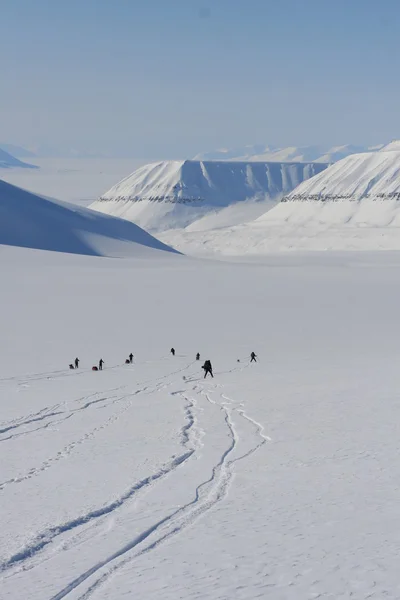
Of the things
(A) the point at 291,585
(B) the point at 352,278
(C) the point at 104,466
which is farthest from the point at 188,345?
(B) the point at 352,278

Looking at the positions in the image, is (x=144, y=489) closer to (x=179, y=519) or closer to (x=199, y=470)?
(x=199, y=470)

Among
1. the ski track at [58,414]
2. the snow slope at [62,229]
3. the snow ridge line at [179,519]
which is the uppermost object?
the snow slope at [62,229]

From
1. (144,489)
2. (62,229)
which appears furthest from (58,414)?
(62,229)

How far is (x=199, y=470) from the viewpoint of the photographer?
11992mm

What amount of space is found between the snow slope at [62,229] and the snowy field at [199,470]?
233 ft

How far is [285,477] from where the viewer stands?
1159 cm

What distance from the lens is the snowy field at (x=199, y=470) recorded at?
7.63m

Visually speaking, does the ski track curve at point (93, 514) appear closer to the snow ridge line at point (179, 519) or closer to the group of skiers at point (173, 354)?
the snow ridge line at point (179, 519)

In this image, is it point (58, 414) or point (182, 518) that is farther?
point (58, 414)

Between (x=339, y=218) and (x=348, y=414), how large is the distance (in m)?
178

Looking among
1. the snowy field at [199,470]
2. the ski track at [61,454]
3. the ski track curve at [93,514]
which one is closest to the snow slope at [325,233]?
the snowy field at [199,470]

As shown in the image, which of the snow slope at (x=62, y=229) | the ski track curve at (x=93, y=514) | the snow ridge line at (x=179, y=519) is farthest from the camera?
the snow slope at (x=62, y=229)

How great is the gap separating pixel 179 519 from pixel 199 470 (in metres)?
2.53

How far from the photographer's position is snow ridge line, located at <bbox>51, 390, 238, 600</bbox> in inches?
294
